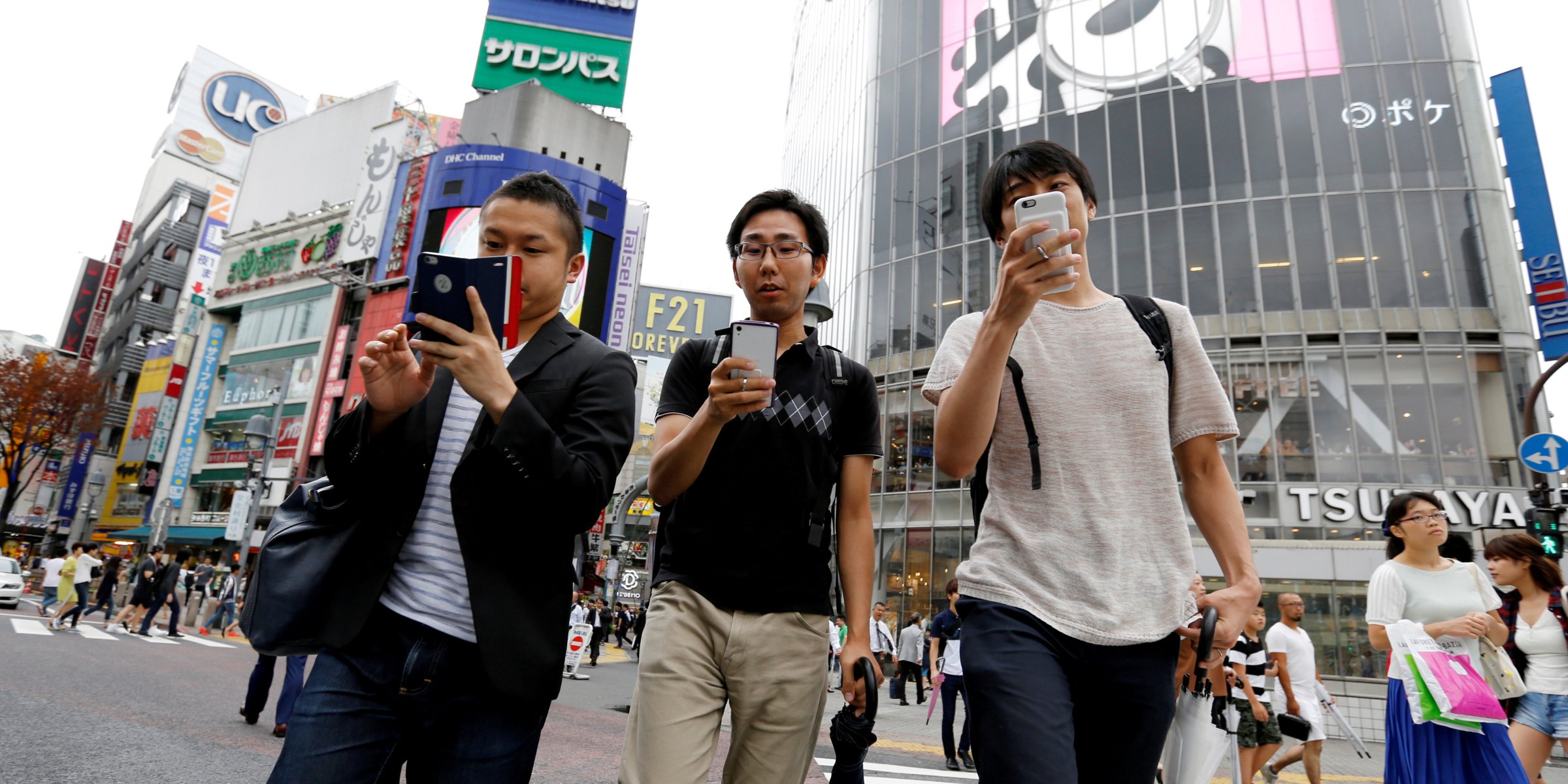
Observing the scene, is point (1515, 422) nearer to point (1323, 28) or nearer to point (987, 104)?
point (1323, 28)

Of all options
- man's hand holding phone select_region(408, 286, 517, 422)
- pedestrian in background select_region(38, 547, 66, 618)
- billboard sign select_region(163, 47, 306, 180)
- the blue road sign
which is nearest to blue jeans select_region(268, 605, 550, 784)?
man's hand holding phone select_region(408, 286, 517, 422)

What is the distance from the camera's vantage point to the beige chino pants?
2.08 m

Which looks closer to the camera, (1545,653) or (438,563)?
(438,563)

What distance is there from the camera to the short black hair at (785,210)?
8.75 feet

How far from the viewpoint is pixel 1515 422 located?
18.5 metres

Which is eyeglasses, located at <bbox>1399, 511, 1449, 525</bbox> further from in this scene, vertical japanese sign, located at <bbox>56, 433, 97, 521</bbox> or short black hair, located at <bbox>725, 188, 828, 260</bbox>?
vertical japanese sign, located at <bbox>56, 433, 97, 521</bbox>

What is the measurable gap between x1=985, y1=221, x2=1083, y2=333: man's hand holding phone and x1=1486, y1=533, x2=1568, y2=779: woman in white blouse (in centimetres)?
470

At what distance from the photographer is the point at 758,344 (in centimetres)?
191

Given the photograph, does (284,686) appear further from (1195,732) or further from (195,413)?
(195,413)

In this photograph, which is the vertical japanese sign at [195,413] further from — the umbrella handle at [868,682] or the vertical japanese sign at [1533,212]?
the vertical japanese sign at [1533,212]

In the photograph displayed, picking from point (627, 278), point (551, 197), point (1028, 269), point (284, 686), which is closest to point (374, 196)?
point (627, 278)

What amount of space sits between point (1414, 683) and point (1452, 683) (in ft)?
0.56

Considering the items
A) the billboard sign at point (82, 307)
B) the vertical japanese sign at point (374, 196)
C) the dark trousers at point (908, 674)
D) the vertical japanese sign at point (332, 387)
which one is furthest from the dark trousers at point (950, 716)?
the billboard sign at point (82, 307)

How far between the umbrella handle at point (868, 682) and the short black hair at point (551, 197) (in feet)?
4.52
